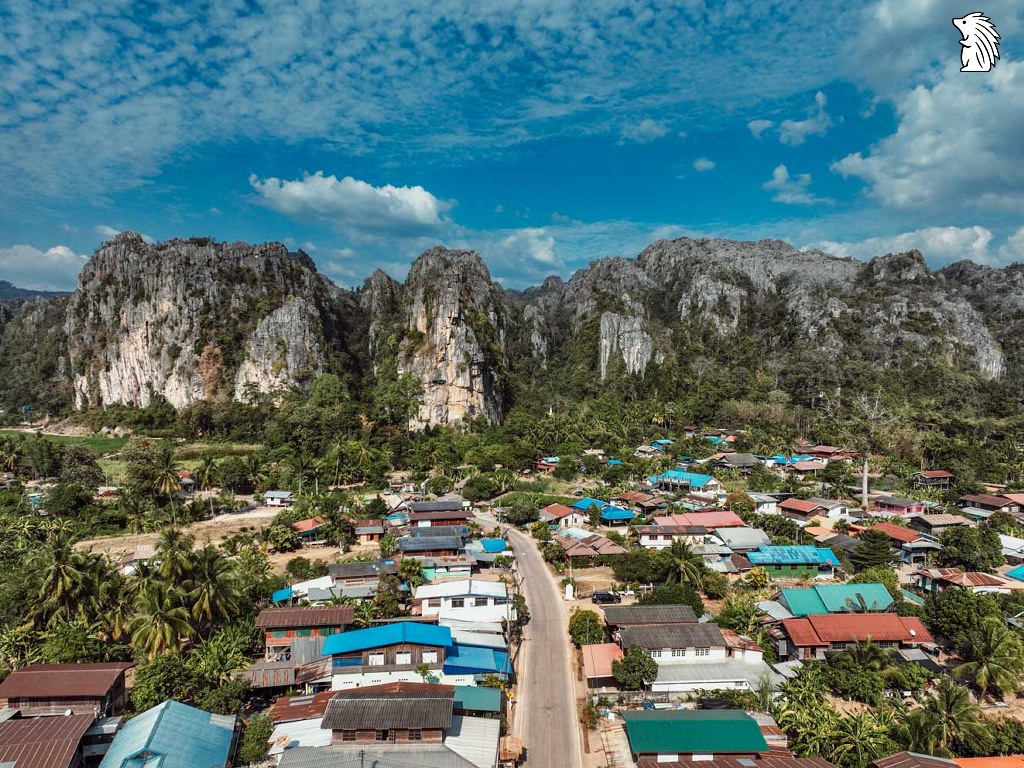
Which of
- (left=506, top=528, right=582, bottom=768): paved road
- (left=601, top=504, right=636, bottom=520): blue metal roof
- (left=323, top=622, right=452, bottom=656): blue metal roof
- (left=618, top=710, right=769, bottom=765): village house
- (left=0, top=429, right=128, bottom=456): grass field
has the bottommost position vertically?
(left=506, top=528, right=582, bottom=768): paved road

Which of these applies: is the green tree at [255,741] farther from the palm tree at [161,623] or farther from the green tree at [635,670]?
the green tree at [635,670]

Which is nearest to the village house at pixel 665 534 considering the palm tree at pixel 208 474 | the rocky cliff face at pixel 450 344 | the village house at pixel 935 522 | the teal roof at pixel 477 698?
the village house at pixel 935 522

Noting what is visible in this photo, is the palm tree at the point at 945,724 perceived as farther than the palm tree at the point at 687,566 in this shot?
No

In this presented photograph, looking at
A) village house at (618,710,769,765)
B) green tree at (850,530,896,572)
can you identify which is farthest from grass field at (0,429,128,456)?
green tree at (850,530,896,572)

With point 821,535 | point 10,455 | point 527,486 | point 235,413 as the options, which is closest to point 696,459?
point 527,486

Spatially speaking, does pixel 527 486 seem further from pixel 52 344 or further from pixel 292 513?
pixel 52 344

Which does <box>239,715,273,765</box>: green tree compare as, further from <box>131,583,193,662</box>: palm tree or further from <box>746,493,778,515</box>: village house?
<box>746,493,778,515</box>: village house
